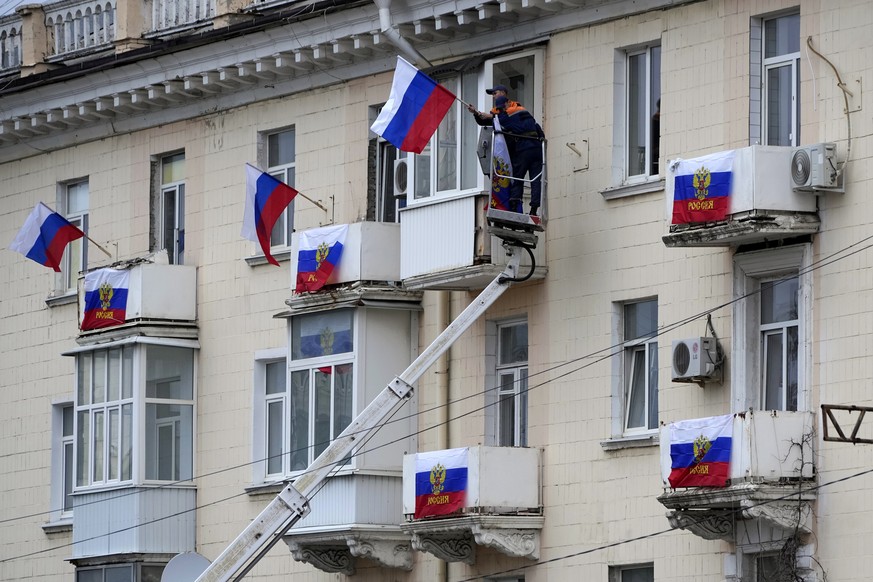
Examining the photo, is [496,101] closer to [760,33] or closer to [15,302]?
[760,33]

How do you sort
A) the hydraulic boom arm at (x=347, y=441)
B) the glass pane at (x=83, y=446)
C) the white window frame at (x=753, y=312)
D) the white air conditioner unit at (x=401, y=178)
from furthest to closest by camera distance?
the glass pane at (x=83, y=446) < the white air conditioner unit at (x=401, y=178) < the hydraulic boom arm at (x=347, y=441) < the white window frame at (x=753, y=312)

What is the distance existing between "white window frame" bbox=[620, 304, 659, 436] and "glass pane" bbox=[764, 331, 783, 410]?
1.77m

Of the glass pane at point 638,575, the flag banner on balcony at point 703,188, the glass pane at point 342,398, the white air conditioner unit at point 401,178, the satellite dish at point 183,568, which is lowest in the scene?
the satellite dish at point 183,568

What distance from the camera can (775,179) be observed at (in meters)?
28.3

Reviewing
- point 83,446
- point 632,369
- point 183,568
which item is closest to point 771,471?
point 632,369

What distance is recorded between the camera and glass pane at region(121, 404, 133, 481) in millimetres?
36562

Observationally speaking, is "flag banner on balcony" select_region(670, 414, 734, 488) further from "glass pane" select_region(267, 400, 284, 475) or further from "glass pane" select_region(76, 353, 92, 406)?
"glass pane" select_region(76, 353, 92, 406)

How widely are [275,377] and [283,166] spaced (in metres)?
3.04

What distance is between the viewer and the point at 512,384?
3272 centimetres

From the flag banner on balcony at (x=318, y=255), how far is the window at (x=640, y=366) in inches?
183

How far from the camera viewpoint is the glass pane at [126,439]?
3656 cm

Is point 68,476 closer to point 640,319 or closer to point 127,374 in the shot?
point 127,374

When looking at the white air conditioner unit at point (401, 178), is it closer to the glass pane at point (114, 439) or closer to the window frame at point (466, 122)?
the window frame at point (466, 122)

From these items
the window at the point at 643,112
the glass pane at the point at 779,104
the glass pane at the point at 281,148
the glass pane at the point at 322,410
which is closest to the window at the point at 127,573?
the glass pane at the point at 322,410
